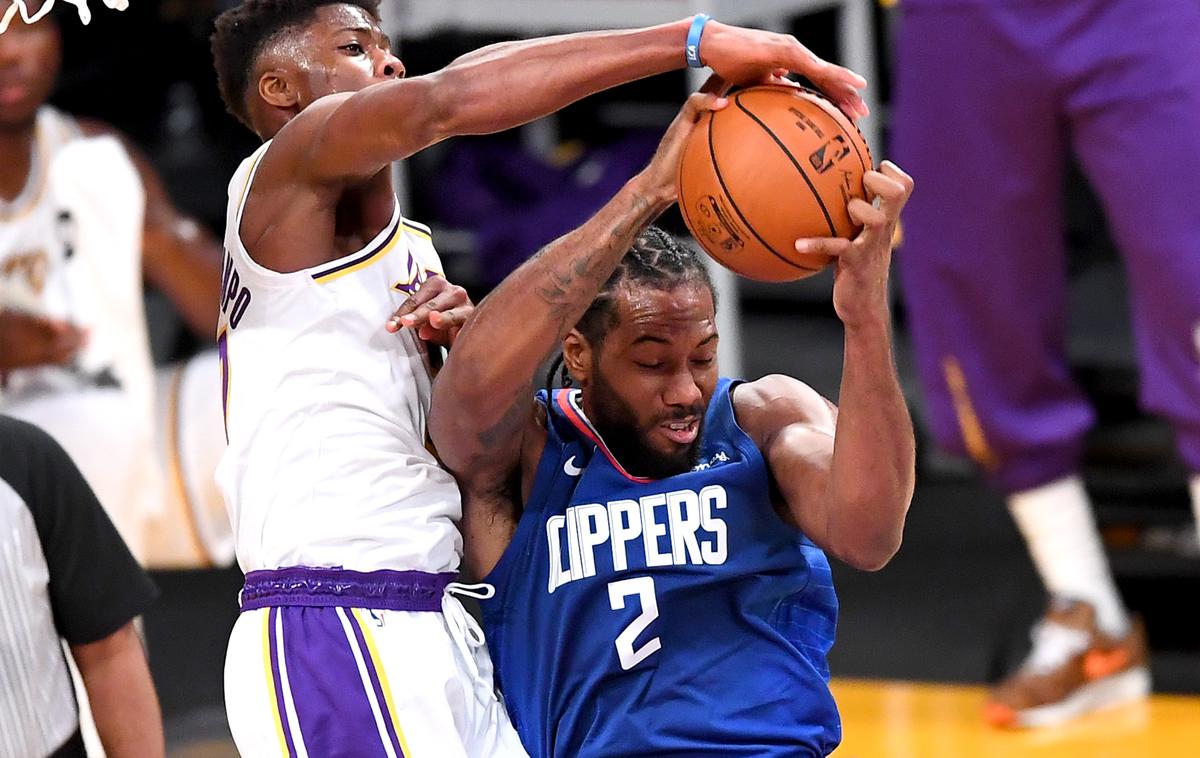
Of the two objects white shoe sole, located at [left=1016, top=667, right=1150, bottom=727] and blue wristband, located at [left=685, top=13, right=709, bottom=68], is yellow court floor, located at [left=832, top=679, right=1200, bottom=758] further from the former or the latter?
blue wristband, located at [left=685, top=13, right=709, bottom=68]

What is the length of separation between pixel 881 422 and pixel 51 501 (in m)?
1.38

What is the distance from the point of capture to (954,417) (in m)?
5.53

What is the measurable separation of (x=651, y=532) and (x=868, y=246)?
679 mm

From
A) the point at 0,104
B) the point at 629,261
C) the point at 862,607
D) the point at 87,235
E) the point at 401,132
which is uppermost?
the point at 401,132

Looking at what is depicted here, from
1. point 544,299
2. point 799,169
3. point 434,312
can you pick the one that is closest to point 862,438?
point 799,169

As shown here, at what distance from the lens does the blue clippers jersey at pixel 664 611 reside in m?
3.13

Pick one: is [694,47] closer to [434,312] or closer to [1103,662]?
[434,312]

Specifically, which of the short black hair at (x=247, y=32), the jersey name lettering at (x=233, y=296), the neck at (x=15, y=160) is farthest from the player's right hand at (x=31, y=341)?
the jersey name lettering at (x=233, y=296)

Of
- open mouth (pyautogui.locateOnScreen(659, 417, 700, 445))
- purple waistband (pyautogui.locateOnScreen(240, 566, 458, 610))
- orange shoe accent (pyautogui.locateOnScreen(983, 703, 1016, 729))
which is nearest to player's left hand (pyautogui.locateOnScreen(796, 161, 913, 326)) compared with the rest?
open mouth (pyautogui.locateOnScreen(659, 417, 700, 445))

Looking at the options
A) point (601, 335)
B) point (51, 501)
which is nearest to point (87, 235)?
point (51, 501)

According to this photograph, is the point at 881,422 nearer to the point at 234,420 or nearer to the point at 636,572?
the point at 636,572

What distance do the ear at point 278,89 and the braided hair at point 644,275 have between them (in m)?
0.61

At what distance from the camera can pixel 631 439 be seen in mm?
3176

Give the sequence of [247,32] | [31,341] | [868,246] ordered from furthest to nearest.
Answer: [31,341]
[247,32]
[868,246]
